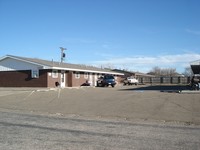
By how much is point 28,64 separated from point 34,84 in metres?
2.60

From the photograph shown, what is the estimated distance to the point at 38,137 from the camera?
9.52 metres

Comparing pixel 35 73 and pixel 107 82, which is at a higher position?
pixel 35 73

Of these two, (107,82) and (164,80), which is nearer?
(107,82)

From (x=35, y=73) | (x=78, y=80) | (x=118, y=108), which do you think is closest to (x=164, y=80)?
(x=78, y=80)

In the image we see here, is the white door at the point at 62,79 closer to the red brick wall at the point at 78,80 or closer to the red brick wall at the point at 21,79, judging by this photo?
the red brick wall at the point at 78,80

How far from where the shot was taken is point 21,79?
1588 inches

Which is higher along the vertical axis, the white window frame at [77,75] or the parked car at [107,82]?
the white window frame at [77,75]

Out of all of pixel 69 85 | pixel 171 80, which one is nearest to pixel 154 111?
pixel 69 85

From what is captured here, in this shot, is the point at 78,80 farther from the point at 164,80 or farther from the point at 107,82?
the point at 164,80

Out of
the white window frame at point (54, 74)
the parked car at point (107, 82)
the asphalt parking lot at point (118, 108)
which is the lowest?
the asphalt parking lot at point (118, 108)

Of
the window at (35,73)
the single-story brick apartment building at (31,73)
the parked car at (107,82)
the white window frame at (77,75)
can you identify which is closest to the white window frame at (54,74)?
the single-story brick apartment building at (31,73)

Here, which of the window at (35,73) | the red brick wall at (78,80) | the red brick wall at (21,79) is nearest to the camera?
the red brick wall at (21,79)

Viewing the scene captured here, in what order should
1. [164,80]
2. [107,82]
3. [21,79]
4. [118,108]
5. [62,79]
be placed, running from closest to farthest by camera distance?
[118,108], [21,79], [62,79], [107,82], [164,80]

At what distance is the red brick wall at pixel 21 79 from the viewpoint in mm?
38781
